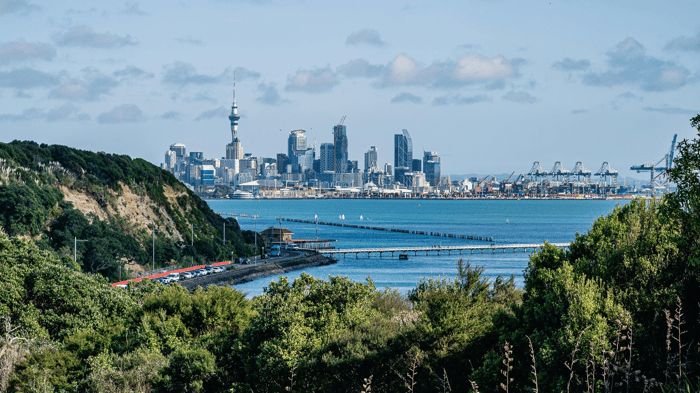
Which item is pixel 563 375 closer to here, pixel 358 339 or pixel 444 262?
pixel 358 339

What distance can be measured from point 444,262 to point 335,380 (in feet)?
203

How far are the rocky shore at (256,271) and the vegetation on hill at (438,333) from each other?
109 ft

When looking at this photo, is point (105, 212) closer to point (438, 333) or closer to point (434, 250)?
point (434, 250)

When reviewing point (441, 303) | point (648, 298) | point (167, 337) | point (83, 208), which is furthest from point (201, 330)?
point (83, 208)

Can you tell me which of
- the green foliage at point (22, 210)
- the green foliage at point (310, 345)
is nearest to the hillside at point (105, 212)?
the green foliage at point (22, 210)

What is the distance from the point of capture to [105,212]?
6869cm

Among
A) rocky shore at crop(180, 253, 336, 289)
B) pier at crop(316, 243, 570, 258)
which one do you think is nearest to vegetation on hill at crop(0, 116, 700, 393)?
rocky shore at crop(180, 253, 336, 289)

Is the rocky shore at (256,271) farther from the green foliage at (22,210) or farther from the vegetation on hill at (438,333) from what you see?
the vegetation on hill at (438,333)

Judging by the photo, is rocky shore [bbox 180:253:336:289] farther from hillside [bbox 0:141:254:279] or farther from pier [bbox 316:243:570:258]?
hillside [bbox 0:141:254:279]

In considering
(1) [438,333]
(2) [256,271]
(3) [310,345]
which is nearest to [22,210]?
(2) [256,271]

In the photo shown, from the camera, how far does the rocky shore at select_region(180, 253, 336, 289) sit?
56469 millimetres

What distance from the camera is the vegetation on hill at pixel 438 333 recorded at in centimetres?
1321

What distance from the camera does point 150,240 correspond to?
6875 centimetres

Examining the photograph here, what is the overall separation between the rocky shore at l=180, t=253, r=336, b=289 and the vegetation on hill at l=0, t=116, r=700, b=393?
33.2 m
